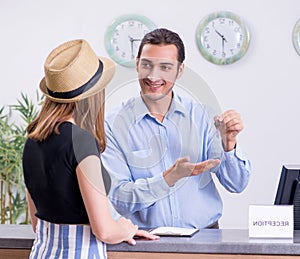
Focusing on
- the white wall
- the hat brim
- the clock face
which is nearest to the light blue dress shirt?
the hat brim

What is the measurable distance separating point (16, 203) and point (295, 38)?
6.65 ft

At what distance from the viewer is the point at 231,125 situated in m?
2.20

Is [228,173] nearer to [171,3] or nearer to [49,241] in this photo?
[49,241]

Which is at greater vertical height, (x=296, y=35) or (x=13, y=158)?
(x=296, y=35)

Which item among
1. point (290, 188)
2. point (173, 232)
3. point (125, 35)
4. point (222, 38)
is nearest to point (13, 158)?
point (125, 35)

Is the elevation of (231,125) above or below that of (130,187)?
above

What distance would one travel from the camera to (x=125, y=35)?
4.49m

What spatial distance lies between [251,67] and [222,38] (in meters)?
0.26

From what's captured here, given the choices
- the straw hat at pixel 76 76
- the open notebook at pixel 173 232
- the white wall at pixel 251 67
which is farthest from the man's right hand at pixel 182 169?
the white wall at pixel 251 67

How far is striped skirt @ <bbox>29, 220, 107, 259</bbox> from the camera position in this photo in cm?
188

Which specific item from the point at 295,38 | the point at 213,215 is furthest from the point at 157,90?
the point at 295,38

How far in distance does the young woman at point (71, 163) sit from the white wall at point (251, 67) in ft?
8.34

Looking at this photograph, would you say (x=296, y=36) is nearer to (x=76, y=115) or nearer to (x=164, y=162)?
(x=164, y=162)

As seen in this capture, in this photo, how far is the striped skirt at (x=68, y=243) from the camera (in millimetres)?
1882
